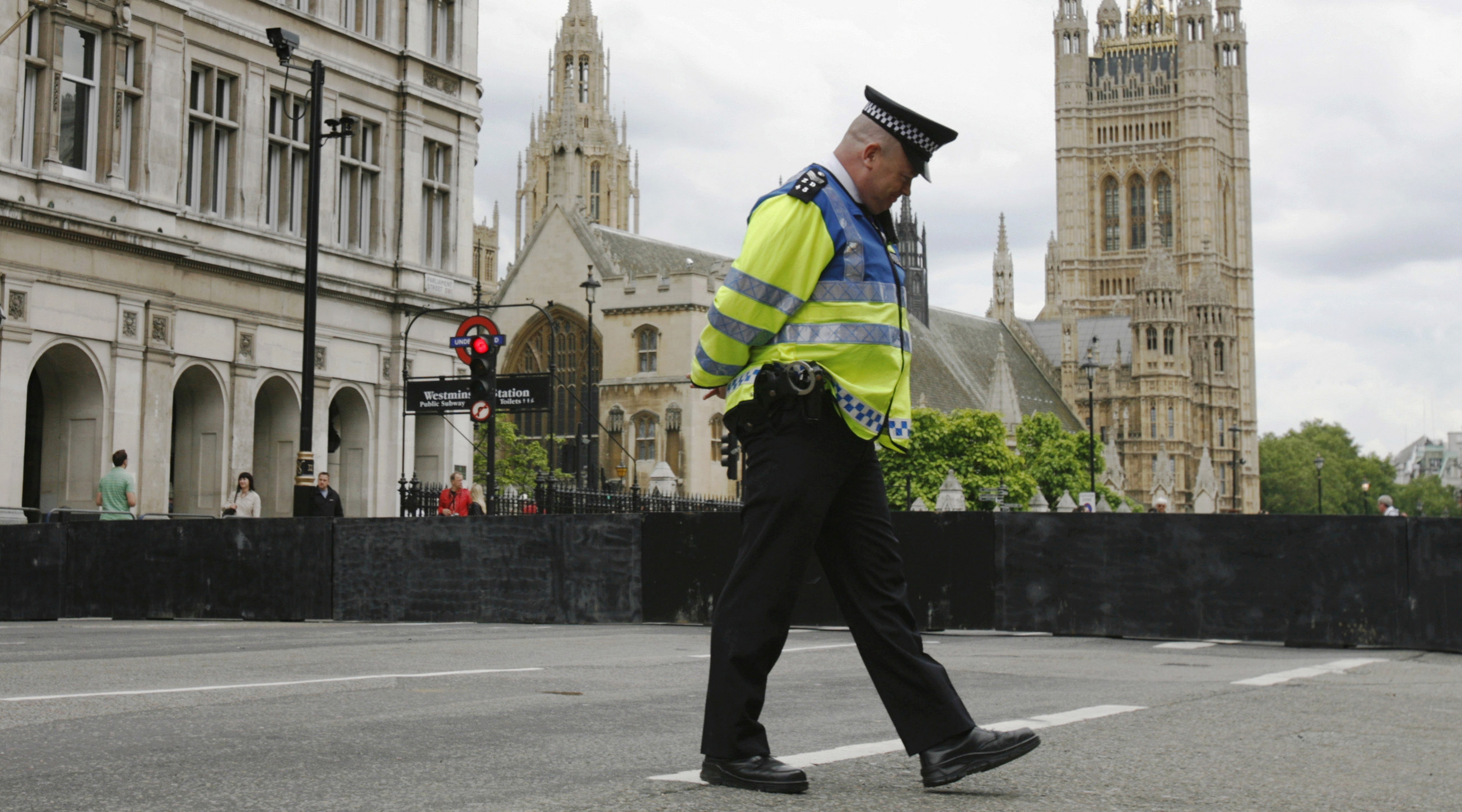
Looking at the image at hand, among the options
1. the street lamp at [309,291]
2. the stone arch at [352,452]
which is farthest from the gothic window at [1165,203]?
the street lamp at [309,291]

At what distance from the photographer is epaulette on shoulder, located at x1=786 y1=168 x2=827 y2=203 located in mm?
4512

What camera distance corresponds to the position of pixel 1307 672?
9383 millimetres

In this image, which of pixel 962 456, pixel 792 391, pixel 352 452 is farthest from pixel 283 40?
pixel 962 456

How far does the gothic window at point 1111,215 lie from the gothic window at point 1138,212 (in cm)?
99

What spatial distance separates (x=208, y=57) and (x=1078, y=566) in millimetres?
19145

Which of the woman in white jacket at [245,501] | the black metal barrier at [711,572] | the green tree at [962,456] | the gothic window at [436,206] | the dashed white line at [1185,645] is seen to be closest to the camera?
the dashed white line at [1185,645]

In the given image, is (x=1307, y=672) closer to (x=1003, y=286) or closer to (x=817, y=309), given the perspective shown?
(x=817, y=309)

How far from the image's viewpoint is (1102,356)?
123 metres

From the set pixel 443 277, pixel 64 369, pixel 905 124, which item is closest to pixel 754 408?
pixel 905 124

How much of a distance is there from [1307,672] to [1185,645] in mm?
3130

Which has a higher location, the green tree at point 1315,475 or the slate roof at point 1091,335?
the slate roof at point 1091,335

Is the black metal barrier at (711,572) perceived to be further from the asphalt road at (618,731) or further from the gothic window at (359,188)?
the gothic window at (359,188)

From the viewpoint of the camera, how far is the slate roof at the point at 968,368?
3679 inches

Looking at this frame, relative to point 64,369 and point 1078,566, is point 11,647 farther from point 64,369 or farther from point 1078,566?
point 64,369
